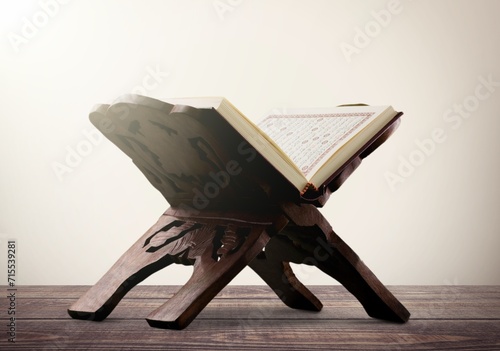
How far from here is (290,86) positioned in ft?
10.3

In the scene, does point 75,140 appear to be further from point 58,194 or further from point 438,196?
point 438,196

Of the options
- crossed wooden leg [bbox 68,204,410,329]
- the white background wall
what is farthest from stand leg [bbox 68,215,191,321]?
the white background wall

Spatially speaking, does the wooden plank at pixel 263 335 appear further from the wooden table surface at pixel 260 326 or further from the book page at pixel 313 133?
the book page at pixel 313 133

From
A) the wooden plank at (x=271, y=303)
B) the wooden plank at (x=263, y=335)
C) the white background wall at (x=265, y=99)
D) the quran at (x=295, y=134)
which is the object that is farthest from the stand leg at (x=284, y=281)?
the white background wall at (x=265, y=99)

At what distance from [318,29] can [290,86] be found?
286mm

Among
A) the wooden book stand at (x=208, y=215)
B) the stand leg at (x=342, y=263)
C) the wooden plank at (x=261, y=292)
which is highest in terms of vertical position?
the wooden book stand at (x=208, y=215)

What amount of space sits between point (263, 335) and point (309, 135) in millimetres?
399

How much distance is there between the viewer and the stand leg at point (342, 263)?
4.44ft

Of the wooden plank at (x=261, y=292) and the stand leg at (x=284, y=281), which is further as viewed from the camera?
the wooden plank at (x=261, y=292)

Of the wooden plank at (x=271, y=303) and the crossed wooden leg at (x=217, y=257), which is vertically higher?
the crossed wooden leg at (x=217, y=257)

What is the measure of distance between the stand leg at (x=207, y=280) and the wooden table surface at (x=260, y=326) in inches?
1.0

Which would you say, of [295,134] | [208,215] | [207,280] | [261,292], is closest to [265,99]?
[261,292]

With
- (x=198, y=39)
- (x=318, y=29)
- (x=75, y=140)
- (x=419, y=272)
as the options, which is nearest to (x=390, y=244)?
(x=419, y=272)

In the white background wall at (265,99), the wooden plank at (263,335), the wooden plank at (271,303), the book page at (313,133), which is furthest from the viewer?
the white background wall at (265,99)
